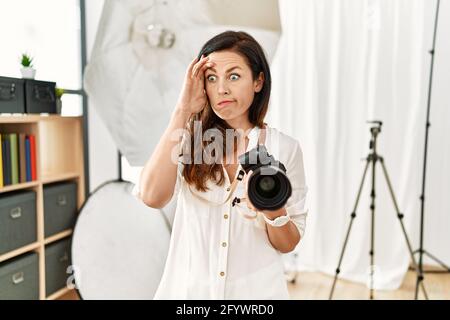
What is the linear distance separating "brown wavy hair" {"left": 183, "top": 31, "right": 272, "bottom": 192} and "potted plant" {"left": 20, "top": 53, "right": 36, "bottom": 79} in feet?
2.18

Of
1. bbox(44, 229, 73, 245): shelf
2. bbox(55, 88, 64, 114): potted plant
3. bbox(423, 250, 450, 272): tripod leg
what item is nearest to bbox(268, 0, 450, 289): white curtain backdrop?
bbox(423, 250, 450, 272): tripod leg

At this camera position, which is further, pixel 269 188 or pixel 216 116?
pixel 216 116

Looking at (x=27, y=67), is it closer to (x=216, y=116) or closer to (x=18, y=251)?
(x=18, y=251)

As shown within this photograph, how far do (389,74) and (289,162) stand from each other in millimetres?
717

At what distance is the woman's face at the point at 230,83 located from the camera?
0.57 metres

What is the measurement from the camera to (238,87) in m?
0.58

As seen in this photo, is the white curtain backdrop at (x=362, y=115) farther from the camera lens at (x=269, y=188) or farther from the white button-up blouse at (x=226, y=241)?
the camera lens at (x=269, y=188)

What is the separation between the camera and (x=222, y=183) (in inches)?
24.0

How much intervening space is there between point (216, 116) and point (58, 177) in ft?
2.95

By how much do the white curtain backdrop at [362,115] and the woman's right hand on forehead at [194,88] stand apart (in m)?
0.25

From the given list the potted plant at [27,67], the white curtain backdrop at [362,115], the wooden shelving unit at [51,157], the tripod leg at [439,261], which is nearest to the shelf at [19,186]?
the wooden shelving unit at [51,157]

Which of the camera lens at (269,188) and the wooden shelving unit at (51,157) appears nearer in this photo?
the camera lens at (269,188)

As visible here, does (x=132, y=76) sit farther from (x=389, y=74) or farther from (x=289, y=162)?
(x=389, y=74)

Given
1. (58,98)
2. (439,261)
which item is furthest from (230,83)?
(439,261)
